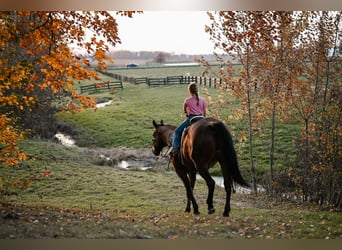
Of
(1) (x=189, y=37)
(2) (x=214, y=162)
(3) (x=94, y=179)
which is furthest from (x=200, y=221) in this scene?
(1) (x=189, y=37)

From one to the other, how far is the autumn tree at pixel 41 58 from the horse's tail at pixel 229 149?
1.87 m

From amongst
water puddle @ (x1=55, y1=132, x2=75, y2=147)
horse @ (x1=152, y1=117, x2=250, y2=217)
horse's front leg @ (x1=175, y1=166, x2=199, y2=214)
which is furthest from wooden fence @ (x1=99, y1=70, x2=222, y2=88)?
horse's front leg @ (x1=175, y1=166, x2=199, y2=214)

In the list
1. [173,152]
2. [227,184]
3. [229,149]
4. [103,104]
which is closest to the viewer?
[229,149]

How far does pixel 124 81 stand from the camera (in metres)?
6.66

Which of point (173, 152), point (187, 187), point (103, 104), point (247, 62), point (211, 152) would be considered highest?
point (247, 62)

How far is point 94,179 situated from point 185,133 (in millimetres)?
1535

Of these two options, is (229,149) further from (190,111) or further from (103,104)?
(103,104)

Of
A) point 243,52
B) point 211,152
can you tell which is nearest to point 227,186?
point 211,152

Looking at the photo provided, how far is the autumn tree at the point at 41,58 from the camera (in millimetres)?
5895

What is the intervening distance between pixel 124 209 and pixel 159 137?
1.20m

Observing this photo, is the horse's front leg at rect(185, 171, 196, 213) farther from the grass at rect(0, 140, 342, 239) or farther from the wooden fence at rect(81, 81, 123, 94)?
the wooden fence at rect(81, 81, 123, 94)

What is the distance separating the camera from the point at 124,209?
5.82 m

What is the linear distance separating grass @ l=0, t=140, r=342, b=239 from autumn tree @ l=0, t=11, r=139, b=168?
45cm

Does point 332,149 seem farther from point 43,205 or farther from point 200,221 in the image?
point 43,205
